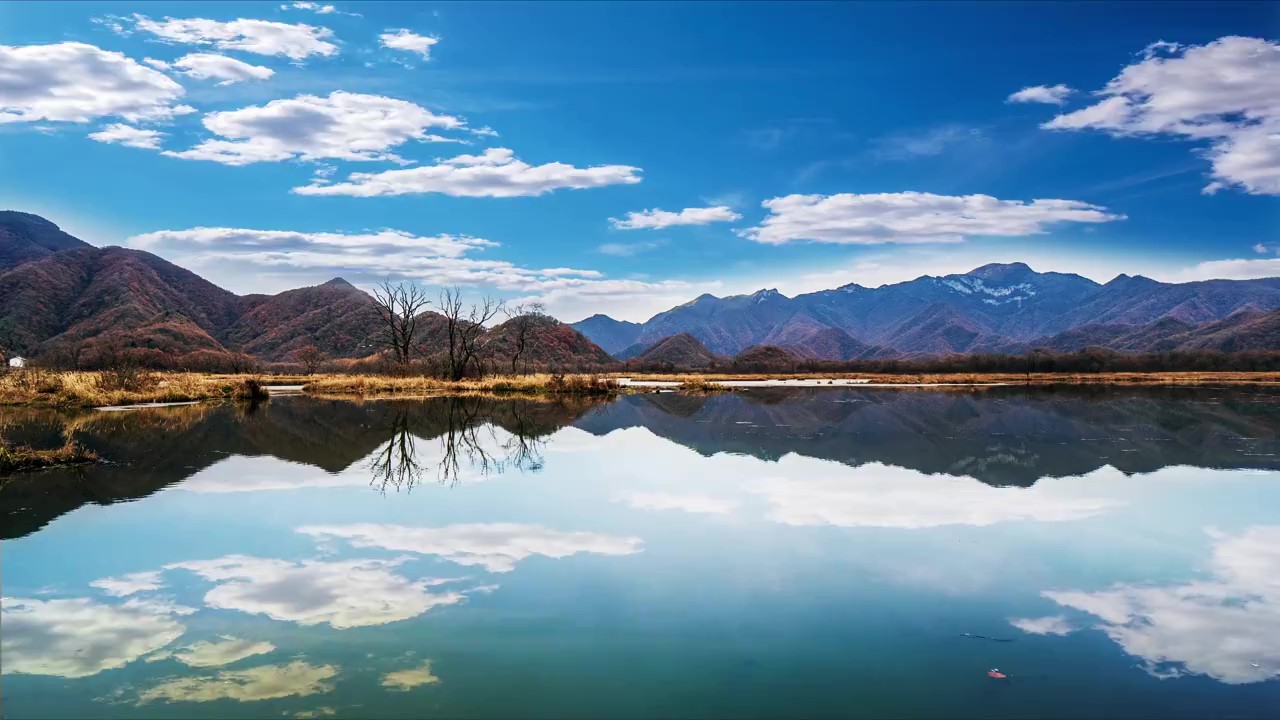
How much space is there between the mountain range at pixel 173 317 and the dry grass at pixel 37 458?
210 feet

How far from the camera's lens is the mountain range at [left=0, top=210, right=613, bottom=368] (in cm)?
9456

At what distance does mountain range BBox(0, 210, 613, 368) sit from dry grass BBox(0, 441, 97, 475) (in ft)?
210

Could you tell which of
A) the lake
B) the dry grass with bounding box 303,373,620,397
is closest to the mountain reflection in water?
the lake

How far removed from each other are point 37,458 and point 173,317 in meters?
108

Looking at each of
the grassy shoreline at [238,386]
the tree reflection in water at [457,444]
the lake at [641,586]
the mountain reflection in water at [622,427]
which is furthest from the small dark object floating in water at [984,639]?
the grassy shoreline at [238,386]

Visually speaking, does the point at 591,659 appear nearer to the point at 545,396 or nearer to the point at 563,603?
the point at 563,603

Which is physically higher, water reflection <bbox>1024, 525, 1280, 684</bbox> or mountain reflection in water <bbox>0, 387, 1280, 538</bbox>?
mountain reflection in water <bbox>0, 387, 1280, 538</bbox>

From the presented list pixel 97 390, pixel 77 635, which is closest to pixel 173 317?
pixel 97 390

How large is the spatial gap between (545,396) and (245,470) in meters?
29.5

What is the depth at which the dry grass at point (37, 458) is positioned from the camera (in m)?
15.1

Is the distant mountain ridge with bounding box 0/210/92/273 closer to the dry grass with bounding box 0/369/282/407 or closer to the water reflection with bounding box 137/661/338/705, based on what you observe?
the dry grass with bounding box 0/369/282/407

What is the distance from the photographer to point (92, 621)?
Answer: 7.12 metres

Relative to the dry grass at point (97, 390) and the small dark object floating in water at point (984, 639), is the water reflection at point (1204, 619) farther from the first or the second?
the dry grass at point (97, 390)

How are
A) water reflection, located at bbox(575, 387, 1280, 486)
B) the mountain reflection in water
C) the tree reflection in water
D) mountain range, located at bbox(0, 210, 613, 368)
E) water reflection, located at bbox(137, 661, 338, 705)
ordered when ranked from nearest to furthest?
water reflection, located at bbox(137, 661, 338, 705) < the mountain reflection in water < the tree reflection in water < water reflection, located at bbox(575, 387, 1280, 486) < mountain range, located at bbox(0, 210, 613, 368)
